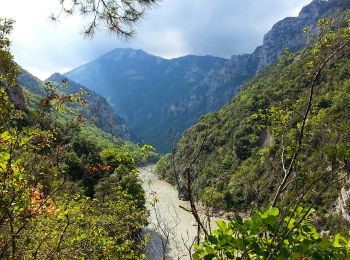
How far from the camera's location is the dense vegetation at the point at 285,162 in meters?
2.49

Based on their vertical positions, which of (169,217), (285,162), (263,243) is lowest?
(169,217)

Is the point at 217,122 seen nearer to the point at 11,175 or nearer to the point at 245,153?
the point at 245,153

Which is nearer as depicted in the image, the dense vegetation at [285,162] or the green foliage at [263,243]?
the green foliage at [263,243]

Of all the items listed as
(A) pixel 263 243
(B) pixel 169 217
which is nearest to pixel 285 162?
(B) pixel 169 217

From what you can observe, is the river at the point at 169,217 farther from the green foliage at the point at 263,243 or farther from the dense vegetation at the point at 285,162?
the green foliage at the point at 263,243

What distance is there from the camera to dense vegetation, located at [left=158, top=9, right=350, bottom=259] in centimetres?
249

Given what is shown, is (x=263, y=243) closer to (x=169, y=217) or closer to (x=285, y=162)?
(x=285, y=162)

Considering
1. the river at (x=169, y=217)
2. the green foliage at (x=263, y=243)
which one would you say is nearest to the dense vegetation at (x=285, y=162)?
the green foliage at (x=263, y=243)

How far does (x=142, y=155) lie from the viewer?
933 cm

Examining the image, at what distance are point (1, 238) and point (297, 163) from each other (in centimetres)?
406

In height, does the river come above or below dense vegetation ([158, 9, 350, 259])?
below

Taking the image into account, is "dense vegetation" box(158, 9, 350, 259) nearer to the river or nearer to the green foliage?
the green foliage

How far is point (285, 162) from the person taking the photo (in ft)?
131

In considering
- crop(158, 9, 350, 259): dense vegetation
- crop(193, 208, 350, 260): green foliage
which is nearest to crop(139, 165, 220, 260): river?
crop(158, 9, 350, 259): dense vegetation
